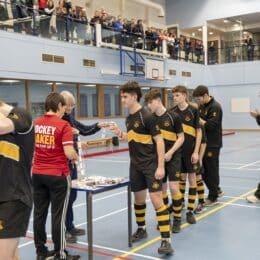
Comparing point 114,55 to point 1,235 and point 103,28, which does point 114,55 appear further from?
point 1,235

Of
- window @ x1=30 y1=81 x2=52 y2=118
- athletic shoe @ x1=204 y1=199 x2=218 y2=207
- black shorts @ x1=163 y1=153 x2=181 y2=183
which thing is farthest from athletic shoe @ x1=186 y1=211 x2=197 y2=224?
window @ x1=30 y1=81 x2=52 y2=118

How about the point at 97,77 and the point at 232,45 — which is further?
the point at 232,45

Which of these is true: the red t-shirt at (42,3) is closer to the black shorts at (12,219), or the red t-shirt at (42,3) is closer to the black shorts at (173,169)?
the black shorts at (173,169)

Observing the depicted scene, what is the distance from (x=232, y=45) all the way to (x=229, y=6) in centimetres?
271

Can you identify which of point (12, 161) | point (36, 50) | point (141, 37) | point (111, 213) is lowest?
point (111, 213)

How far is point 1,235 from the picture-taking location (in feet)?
7.91

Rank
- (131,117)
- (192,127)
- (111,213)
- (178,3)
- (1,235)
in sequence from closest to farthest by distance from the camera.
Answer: (1,235), (131,117), (192,127), (111,213), (178,3)

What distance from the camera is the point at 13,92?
1384cm

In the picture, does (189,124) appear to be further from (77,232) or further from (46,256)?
(46,256)

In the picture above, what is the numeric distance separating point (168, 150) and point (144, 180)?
30.7 inches

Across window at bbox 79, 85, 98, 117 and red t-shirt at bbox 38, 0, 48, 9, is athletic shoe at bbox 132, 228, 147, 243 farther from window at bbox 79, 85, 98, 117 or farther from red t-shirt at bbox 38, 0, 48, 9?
window at bbox 79, 85, 98, 117

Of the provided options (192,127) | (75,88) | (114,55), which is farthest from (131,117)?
(114,55)

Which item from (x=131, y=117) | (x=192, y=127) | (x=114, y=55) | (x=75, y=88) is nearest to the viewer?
(x=131, y=117)

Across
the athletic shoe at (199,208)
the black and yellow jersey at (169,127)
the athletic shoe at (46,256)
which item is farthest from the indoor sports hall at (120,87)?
the black and yellow jersey at (169,127)
